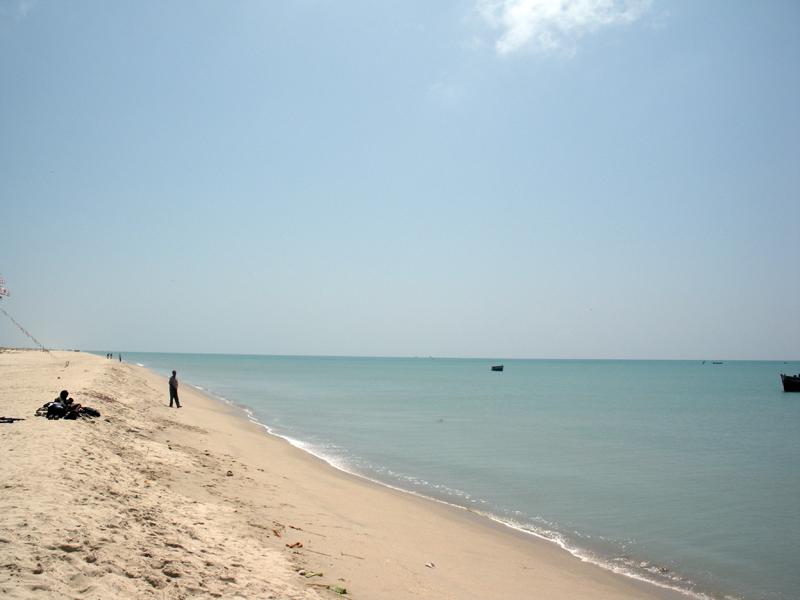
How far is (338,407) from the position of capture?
3959 centimetres

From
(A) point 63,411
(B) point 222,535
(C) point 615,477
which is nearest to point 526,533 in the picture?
(B) point 222,535

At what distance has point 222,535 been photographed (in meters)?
7.75

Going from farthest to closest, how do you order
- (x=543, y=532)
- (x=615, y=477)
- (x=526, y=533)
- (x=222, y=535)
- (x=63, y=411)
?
(x=615, y=477) < (x=63, y=411) < (x=543, y=532) < (x=526, y=533) < (x=222, y=535)

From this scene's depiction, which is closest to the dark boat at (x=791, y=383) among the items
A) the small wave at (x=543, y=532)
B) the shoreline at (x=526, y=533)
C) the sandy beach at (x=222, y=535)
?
the small wave at (x=543, y=532)

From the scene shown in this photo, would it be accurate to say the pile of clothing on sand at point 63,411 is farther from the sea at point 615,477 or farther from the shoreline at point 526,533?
the sea at point 615,477

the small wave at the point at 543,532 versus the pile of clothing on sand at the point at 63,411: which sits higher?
the pile of clothing on sand at the point at 63,411

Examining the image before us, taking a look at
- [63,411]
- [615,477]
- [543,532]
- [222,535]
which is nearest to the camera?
[222,535]

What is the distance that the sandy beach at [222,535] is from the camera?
5.89 m

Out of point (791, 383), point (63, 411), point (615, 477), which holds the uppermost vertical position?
point (63, 411)

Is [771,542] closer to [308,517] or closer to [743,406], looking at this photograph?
[308,517]

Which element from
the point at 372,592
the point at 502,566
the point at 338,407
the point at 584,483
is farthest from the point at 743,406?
the point at 372,592

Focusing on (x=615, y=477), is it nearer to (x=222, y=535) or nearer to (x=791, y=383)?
(x=222, y=535)

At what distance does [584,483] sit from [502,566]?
29.1 ft

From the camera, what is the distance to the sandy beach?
5.89 metres
